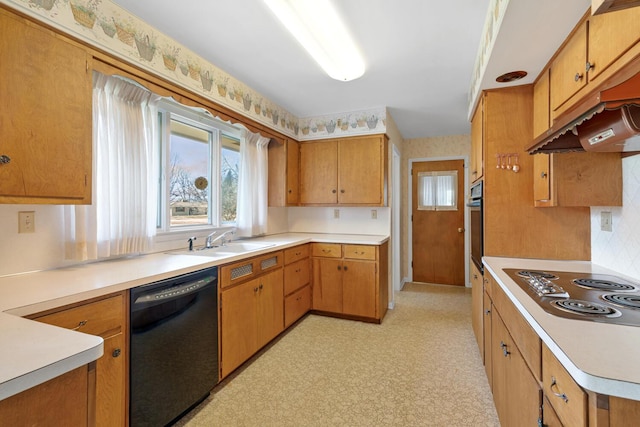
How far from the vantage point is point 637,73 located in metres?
0.83

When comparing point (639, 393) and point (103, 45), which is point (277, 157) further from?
point (639, 393)

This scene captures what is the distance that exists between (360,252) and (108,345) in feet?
7.53

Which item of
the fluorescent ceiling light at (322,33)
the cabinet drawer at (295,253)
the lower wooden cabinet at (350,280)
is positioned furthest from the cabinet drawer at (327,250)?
the fluorescent ceiling light at (322,33)

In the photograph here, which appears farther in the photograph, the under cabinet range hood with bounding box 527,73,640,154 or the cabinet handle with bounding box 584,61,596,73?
the cabinet handle with bounding box 584,61,596,73

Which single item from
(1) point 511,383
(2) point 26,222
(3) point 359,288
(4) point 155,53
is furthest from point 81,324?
(3) point 359,288

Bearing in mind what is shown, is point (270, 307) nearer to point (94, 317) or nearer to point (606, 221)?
point (94, 317)

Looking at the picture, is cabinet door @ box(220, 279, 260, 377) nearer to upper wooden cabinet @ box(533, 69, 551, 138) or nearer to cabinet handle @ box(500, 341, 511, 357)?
cabinet handle @ box(500, 341, 511, 357)

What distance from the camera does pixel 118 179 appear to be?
5.95ft

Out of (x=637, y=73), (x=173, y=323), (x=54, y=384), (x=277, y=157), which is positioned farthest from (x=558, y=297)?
(x=277, y=157)

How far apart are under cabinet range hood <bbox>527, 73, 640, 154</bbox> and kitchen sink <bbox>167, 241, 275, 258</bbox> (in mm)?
2022

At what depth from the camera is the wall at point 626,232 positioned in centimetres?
146

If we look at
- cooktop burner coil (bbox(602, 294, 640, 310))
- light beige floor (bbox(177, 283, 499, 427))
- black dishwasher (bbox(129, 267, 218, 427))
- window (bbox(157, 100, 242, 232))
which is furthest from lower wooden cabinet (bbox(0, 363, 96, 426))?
cooktop burner coil (bbox(602, 294, 640, 310))

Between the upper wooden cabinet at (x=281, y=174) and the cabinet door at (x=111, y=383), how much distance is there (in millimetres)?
2321

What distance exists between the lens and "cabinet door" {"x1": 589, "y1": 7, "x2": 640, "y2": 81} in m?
1.01
